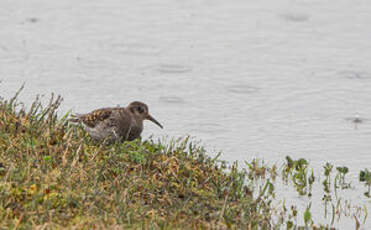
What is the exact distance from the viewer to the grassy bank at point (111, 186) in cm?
770

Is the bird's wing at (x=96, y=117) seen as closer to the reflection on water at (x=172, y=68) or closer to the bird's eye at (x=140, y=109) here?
the bird's eye at (x=140, y=109)

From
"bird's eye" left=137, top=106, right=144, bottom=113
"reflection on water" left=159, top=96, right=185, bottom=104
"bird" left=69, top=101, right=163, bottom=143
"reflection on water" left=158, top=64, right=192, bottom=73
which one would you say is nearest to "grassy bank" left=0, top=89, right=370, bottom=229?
"bird" left=69, top=101, right=163, bottom=143

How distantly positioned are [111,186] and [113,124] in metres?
2.46

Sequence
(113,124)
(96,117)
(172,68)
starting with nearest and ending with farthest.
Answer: (113,124) → (96,117) → (172,68)

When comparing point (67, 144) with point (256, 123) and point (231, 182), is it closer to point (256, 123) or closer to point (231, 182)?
point (231, 182)

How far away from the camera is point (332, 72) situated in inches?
634

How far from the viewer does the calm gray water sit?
13438 mm

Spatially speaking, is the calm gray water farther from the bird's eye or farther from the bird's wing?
the bird's wing

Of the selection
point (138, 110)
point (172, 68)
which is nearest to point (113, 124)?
point (138, 110)

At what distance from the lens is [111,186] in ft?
28.3

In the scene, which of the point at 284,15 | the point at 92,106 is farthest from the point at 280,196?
the point at 284,15

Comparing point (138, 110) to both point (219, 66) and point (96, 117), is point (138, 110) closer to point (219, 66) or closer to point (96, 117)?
point (96, 117)

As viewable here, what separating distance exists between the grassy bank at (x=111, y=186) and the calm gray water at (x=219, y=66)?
220 centimetres

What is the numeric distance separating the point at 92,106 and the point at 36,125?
169 inches
